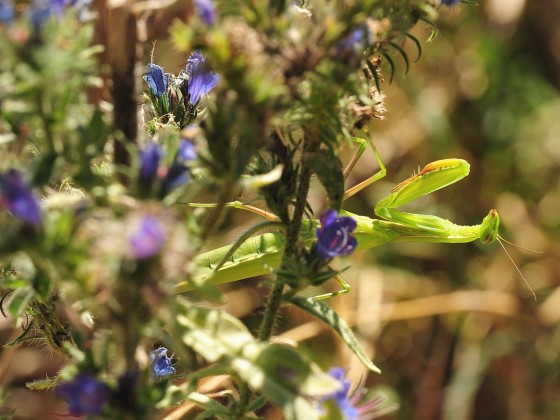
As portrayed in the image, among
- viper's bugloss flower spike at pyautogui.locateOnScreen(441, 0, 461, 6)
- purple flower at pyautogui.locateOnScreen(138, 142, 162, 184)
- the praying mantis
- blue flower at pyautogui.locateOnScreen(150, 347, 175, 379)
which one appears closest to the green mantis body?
the praying mantis

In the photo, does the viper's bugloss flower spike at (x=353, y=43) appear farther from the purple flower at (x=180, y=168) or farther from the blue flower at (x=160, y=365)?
the blue flower at (x=160, y=365)

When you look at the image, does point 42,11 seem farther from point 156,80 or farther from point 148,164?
point 156,80

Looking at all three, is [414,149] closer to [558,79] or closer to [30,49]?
[558,79]

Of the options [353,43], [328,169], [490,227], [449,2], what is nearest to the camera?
[353,43]

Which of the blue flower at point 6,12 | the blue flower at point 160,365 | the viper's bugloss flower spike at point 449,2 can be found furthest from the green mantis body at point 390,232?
the blue flower at point 6,12

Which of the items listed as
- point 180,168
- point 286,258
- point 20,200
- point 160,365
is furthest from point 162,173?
point 160,365

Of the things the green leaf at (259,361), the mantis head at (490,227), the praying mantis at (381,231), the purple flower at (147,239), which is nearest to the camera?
the purple flower at (147,239)
